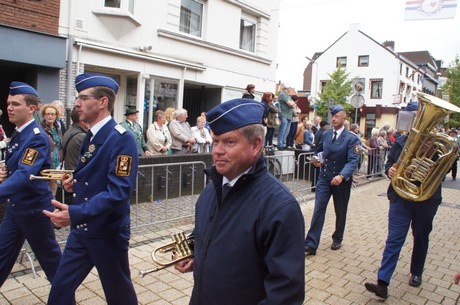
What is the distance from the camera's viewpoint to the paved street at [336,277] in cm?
412

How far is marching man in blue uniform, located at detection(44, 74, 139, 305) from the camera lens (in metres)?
2.89

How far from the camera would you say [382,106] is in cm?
4484

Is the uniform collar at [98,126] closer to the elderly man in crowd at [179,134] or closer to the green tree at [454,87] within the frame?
the elderly man in crowd at [179,134]

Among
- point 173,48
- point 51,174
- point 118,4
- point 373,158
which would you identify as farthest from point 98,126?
point 373,158

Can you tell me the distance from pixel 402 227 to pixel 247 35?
13.9 metres

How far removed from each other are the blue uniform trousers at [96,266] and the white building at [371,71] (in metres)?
42.8

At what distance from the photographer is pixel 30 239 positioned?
3467 mm

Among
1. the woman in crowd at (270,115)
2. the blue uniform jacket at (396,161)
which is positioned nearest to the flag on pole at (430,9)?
the woman in crowd at (270,115)

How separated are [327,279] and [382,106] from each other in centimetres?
4381

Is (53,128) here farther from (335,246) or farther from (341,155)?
(335,246)

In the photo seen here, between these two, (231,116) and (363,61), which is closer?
(231,116)

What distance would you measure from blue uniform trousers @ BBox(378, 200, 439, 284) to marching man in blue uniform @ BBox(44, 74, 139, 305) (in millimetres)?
2893

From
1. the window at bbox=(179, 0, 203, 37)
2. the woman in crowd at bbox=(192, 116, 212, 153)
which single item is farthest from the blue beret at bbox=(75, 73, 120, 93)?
the window at bbox=(179, 0, 203, 37)

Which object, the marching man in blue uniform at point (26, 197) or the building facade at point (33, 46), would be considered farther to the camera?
the building facade at point (33, 46)
